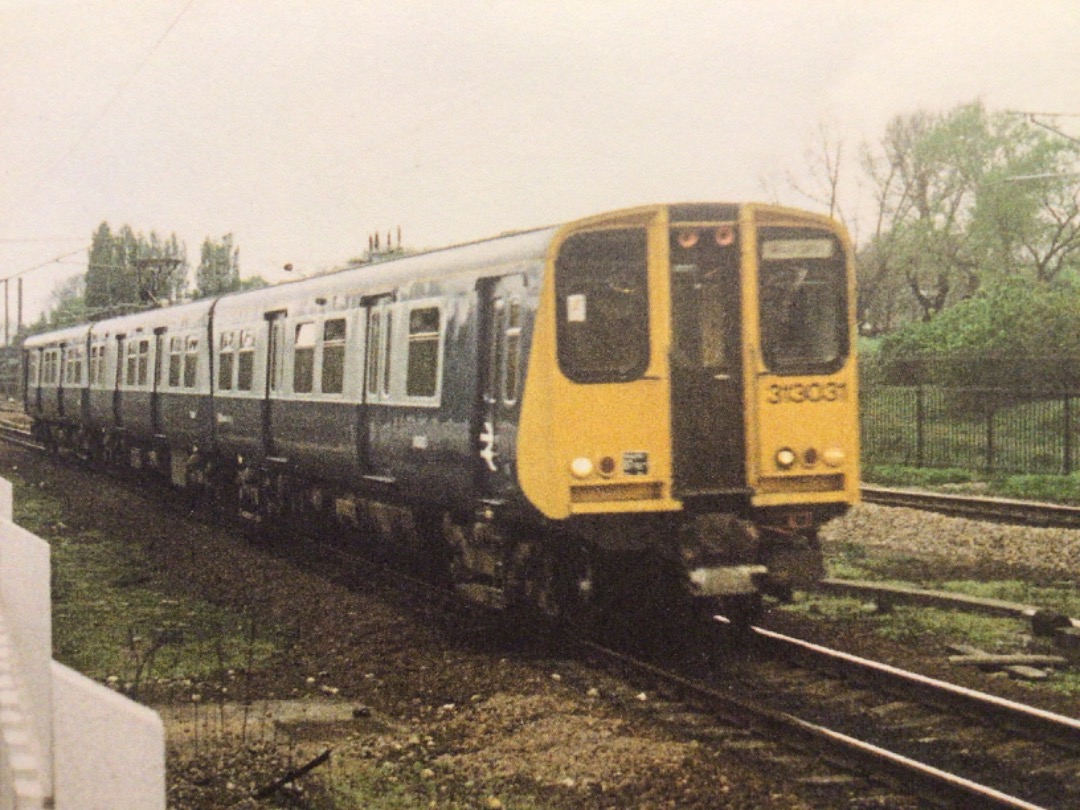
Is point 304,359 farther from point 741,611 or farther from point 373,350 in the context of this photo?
point 741,611

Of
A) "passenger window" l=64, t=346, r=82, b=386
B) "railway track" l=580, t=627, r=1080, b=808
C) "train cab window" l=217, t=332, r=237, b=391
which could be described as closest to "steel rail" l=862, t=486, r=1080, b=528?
"railway track" l=580, t=627, r=1080, b=808

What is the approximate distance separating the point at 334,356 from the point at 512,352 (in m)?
4.27

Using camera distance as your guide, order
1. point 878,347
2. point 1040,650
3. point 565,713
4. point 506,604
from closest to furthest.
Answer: point 565,713 → point 1040,650 → point 506,604 → point 878,347

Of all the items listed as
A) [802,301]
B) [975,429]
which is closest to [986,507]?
[975,429]

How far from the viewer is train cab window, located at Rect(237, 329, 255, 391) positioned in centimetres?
1595

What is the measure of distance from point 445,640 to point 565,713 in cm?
226

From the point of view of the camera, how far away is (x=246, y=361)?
1620 centimetres

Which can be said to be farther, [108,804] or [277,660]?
[277,660]

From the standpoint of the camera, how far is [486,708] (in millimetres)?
7824

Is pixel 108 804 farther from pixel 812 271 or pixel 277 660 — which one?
pixel 812 271

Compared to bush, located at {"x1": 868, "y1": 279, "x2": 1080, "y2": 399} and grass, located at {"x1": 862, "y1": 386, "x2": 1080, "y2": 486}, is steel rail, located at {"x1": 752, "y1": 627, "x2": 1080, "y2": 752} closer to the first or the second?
grass, located at {"x1": 862, "y1": 386, "x2": 1080, "y2": 486}

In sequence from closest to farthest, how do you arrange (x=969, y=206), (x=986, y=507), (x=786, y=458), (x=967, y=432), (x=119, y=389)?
(x=786, y=458) < (x=986, y=507) < (x=967, y=432) < (x=119, y=389) < (x=969, y=206)

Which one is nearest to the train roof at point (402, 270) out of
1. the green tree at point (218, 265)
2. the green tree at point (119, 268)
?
the green tree at point (218, 265)

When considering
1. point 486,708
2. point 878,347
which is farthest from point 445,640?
point 878,347
